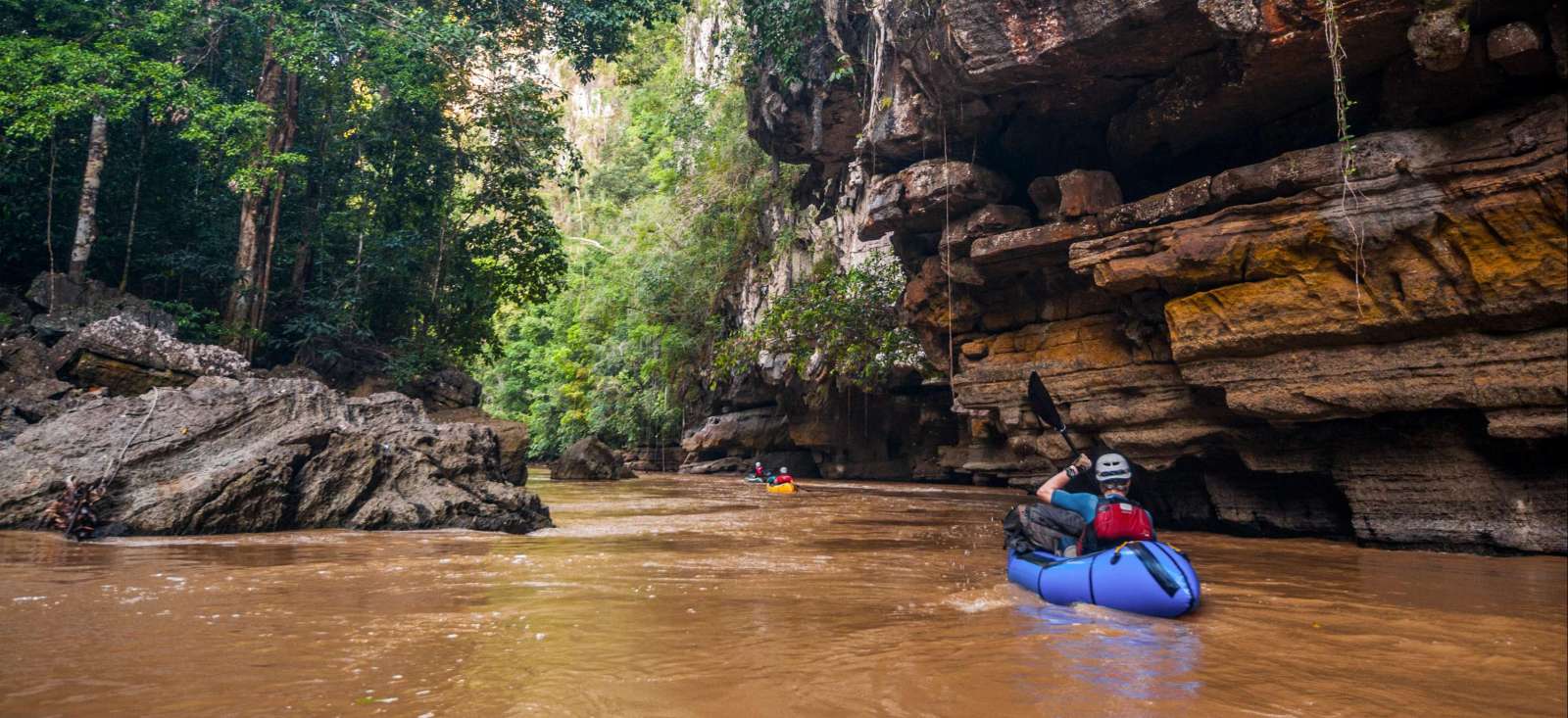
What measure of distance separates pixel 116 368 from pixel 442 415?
5.75 meters

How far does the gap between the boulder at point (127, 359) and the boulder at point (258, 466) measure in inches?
104

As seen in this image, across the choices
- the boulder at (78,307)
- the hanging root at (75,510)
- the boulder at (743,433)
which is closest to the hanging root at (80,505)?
the hanging root at (75,510)

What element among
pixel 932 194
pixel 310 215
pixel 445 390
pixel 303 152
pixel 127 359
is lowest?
pixel 127 359

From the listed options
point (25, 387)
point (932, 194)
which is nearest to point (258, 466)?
point (25, 387)

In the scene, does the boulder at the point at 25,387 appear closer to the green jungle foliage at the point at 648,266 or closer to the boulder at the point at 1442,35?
the green jungle foliage at the point at 648,266

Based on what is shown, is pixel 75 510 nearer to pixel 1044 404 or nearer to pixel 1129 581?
pixel 1129 581

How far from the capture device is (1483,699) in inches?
135

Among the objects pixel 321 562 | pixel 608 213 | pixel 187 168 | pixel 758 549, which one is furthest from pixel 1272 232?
pixel 608 213

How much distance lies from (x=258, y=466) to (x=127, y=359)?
5.34 metres

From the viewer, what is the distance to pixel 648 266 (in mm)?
27250

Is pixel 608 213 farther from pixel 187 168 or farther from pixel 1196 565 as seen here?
pixel 1196 565

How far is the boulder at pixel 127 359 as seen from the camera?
12.0 metres

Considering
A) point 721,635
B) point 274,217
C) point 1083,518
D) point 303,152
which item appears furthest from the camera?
point 303,152

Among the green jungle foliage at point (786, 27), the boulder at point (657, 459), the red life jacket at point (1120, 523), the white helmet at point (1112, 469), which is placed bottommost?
the red life jacket at point (1120, 523)
